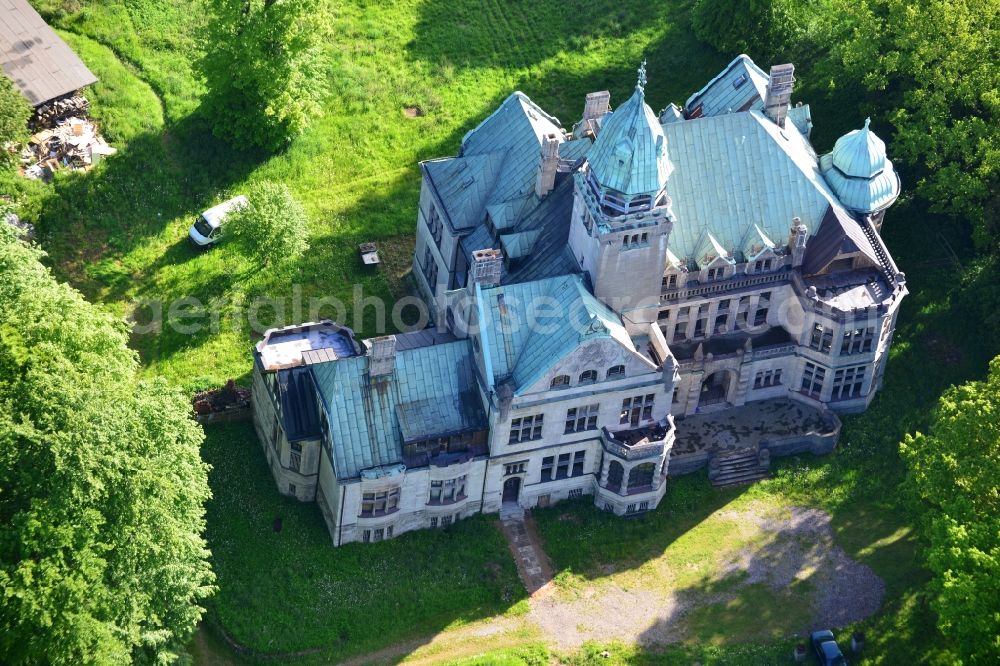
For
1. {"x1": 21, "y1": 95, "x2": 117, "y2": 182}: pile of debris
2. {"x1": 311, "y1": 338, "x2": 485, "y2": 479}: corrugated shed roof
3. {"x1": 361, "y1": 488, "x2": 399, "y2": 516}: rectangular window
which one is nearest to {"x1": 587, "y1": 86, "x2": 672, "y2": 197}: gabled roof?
{"x1": 311, "y1": 338, "x2": 485, "y2": 479}: corrugated shed roof

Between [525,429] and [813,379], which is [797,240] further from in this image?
[525,429]

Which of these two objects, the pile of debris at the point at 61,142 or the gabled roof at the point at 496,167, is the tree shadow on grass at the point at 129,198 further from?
the gabled roof at the point at 496,167

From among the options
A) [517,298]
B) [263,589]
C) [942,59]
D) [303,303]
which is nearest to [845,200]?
[942,59]

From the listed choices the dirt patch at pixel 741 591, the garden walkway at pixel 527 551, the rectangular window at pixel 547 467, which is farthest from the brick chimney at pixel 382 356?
the dirt patch at pixel 741 591

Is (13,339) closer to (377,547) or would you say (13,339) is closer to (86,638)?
(86,638)

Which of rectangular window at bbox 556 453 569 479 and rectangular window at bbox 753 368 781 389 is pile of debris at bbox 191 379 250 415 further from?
rectangular window at bbox 753 368 781 389

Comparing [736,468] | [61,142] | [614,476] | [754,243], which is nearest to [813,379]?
[736,468]
